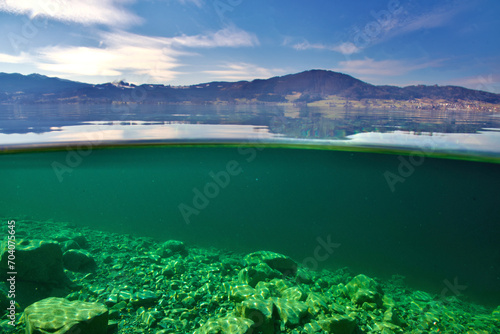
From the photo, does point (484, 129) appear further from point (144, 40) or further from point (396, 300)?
point (144, 40)

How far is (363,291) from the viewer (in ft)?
18.8

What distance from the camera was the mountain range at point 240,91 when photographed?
1277 centimetres

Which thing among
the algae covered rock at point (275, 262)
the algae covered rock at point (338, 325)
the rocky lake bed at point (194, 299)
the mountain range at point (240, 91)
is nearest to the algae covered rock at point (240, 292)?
the rocky lake bed at point (194, 299)

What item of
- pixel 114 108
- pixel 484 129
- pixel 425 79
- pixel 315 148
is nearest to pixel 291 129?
pixel 315 148

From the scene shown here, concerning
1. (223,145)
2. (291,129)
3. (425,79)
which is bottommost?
(223,145)

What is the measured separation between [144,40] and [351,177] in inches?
743

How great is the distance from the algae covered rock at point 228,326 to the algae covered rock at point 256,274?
1675mm

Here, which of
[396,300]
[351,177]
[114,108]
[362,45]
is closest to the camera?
[396,300]

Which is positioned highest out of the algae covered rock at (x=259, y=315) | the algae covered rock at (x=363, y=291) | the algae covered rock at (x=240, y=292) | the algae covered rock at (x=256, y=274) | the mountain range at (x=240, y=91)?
the mountain range at (x=240, y=91)

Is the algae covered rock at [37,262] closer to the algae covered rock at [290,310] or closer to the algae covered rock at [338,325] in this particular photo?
the algae covered rock at [290,310]

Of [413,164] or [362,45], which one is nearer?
[362,45]

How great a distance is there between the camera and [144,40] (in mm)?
10516

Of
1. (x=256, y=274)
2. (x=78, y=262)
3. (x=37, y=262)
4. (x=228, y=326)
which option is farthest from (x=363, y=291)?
(x=37, y=262)

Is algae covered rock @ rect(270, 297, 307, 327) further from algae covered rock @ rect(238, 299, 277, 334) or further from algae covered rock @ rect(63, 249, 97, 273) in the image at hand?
algae covered rock @ rect(63, 249, 97, 273)
